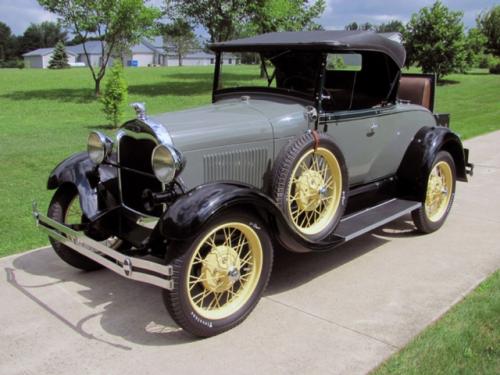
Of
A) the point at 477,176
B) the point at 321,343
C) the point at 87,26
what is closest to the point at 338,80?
the point at 321,343

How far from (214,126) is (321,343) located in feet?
5.26

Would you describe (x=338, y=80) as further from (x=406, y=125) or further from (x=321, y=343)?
(x=321, y=343)

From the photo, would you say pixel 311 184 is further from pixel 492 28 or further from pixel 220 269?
pixel 492 28

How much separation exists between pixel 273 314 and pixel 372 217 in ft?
4.79

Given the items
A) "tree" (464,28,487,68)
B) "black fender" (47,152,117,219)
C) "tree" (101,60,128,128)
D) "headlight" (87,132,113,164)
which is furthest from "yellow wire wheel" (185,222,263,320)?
"tree" (464,28,487,68)

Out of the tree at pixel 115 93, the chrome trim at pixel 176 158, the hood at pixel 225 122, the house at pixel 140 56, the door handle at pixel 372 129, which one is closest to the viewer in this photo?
the chrome trim at pixel 176 158

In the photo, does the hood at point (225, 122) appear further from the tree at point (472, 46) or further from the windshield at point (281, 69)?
the tree at point (472, 46)

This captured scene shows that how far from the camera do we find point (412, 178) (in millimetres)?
5062

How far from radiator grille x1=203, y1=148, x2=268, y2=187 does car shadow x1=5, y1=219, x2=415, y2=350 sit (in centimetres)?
89

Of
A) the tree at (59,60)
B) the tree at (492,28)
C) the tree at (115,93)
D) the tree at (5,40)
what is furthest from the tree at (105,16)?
the tree at (5,40)

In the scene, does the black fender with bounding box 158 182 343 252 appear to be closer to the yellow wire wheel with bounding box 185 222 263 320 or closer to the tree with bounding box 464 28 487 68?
the yellow wire wheel with bounding box 185 222 263 320

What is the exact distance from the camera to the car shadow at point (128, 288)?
3.37 m

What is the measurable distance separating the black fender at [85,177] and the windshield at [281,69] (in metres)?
1.38

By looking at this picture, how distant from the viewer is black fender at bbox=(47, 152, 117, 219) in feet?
12.8
